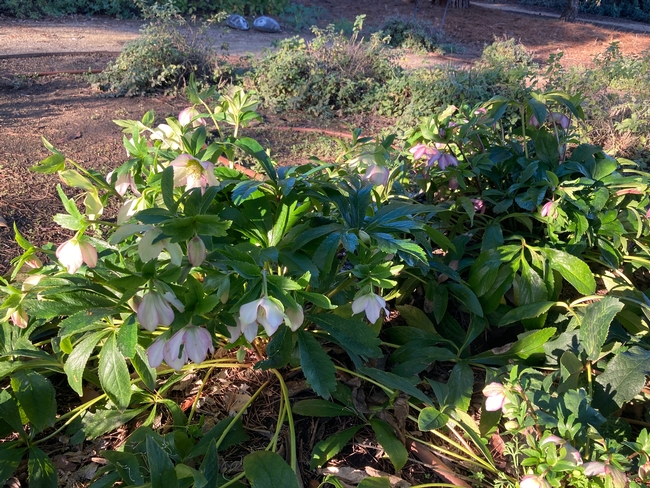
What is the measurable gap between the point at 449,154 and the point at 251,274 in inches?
36.8

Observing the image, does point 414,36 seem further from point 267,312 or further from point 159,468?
point 159,468

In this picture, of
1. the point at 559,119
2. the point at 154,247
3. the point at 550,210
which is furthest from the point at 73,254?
the point at 559,119

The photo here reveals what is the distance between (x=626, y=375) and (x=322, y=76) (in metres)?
3.72

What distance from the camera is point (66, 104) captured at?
384cm

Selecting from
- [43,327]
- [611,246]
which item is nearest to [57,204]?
[43,327]

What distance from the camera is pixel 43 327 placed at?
148 cm

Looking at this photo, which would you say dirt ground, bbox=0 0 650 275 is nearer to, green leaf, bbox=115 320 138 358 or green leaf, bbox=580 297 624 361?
green leaf, bbox=115 320 138 358

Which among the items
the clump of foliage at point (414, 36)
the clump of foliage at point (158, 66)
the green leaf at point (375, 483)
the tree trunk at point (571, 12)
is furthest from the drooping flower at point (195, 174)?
the tree trunk at point (571, 12)

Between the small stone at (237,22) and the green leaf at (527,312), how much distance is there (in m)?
8.09

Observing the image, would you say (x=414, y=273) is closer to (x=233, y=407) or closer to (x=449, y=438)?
(x=449, y=438)

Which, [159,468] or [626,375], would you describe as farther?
[626,375]

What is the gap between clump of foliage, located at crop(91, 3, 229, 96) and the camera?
417 cm

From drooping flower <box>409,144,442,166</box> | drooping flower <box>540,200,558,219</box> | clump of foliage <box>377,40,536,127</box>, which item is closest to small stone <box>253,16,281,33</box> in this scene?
clump of foliage <box>377,40,536,127</box>

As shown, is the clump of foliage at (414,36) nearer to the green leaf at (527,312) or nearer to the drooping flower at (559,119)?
the drooping flower at (559,119)
